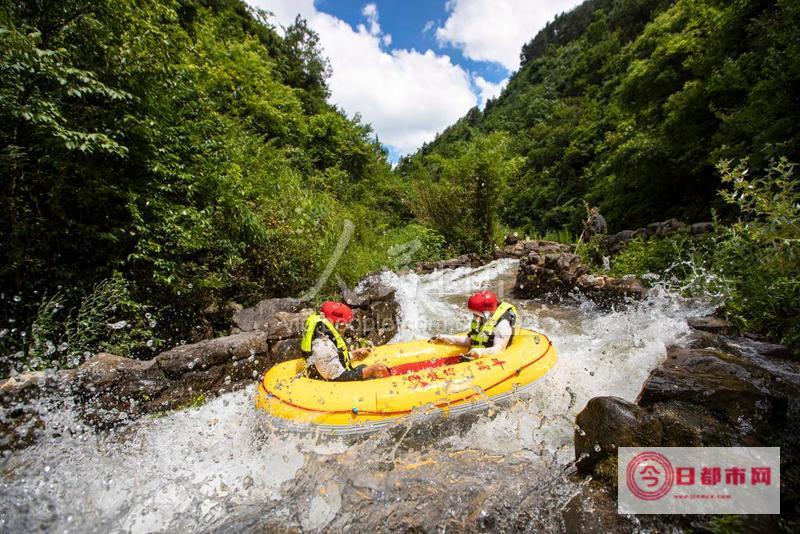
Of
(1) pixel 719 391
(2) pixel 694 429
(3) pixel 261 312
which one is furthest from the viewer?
(3) pixel 261 312

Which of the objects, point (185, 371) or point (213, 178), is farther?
point (213, 178)

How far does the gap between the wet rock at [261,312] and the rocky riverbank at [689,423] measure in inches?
168

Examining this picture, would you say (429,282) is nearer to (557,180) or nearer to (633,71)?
(633,71)

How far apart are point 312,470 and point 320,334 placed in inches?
51.3

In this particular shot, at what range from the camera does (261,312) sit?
17.0ft

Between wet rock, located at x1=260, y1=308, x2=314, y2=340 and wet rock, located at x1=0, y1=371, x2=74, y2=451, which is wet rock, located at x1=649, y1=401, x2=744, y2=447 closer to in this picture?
wet rock, located at x1=260, y1=308, x2=314, y2=340

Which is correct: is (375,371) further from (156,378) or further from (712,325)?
(712,325)

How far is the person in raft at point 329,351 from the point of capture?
12.0ft

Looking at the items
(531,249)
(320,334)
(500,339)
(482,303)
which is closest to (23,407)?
(320,334)

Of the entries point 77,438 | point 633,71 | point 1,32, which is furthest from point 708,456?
point 633,71

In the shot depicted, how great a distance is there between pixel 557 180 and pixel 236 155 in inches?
852

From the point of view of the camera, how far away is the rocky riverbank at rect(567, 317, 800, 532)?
201cm

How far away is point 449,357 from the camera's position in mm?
4383

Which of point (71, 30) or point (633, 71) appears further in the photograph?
point (633, 71)
